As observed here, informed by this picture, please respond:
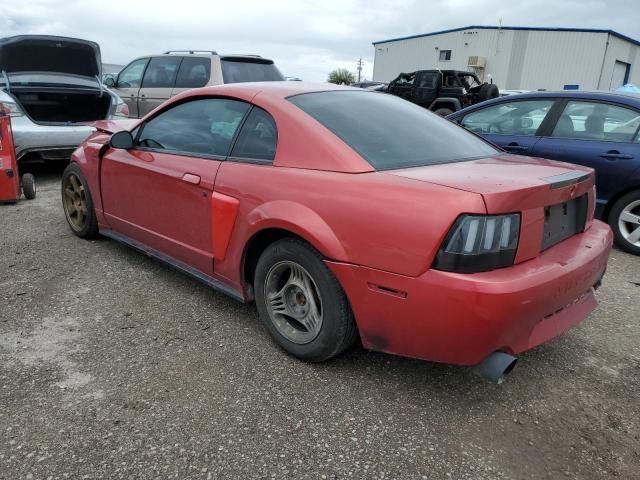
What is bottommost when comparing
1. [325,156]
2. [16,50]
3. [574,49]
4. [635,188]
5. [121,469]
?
[121,469]

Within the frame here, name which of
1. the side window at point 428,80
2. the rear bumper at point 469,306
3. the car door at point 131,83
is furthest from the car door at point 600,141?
the side window at point 428,80

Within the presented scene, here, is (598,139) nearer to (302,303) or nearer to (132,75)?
(302,303)

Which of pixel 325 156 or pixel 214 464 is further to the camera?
pixel 325 156

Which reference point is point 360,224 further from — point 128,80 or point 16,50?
point 128,80

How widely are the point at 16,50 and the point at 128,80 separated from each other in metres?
2.38

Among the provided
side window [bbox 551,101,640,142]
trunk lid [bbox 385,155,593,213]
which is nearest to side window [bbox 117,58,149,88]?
side window [bbox 551,101,640,142]

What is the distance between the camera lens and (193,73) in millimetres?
7883

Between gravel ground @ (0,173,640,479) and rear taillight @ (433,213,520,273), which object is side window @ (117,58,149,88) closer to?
gravel ground @ (0,173,640,479)

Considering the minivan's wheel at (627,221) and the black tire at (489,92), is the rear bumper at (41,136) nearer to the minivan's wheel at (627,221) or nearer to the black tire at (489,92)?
the minivan's wheel at (627,221)

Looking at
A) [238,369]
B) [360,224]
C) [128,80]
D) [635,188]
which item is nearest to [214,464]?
[238,369]

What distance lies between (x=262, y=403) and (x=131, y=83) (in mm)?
8016

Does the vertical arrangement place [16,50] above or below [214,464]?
above

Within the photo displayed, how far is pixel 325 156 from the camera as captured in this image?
2.45m

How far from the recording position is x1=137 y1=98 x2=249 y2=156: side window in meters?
3.00
